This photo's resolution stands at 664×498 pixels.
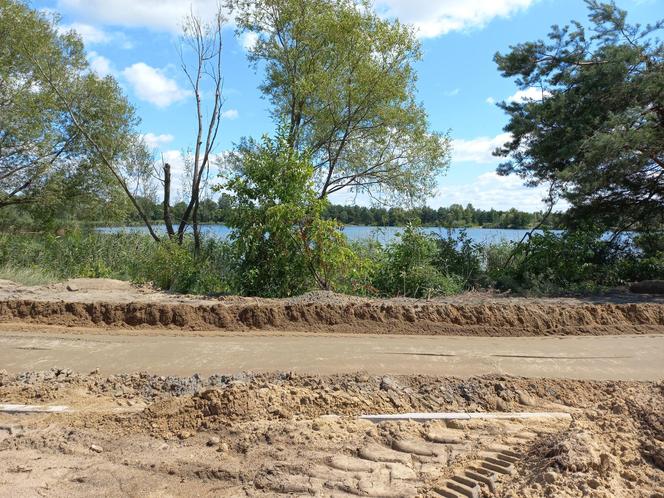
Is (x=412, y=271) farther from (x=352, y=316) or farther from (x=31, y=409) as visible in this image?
(x=31, y=409)

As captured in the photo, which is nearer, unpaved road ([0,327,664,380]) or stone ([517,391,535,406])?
stone ([517,391,535,406])

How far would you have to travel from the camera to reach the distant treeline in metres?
15.0

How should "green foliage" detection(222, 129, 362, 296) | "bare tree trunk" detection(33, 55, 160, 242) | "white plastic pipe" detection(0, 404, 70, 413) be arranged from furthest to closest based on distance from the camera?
"bare tree trunk" detection(33, 55, 160, 242)
"green foliage" detection(222, 129, 362, 296)
"white plastic pipe" detection(0, 404, 70, 413)

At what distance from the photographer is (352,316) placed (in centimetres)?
929

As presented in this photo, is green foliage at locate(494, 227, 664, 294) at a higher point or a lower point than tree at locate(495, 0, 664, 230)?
lower

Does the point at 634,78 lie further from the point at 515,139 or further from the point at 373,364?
the point at 373,364

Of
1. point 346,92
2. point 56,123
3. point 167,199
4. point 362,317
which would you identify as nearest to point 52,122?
point 56,123

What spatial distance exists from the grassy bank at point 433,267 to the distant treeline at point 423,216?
1.07 m

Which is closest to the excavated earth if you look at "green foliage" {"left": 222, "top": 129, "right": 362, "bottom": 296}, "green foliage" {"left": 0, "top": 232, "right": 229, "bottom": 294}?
"green foliage" {"left": 222, "top": 129, "right": 362, "bottom": 296}

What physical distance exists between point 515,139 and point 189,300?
33.9 ft

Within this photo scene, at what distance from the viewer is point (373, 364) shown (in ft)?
23.6

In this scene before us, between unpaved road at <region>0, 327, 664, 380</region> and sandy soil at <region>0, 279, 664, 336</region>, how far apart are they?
1.29 feet

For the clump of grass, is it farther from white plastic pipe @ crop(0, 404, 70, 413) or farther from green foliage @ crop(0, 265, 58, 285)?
white plastic pipe @ crop(0, 404, 70, 413)

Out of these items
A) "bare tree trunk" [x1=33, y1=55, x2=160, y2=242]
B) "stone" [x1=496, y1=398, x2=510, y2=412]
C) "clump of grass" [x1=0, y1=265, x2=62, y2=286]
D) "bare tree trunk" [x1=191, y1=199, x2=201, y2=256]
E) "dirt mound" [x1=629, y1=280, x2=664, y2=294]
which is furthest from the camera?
"bare tree trunk" [x1=33, y1=55, x2=160, y2=242]
